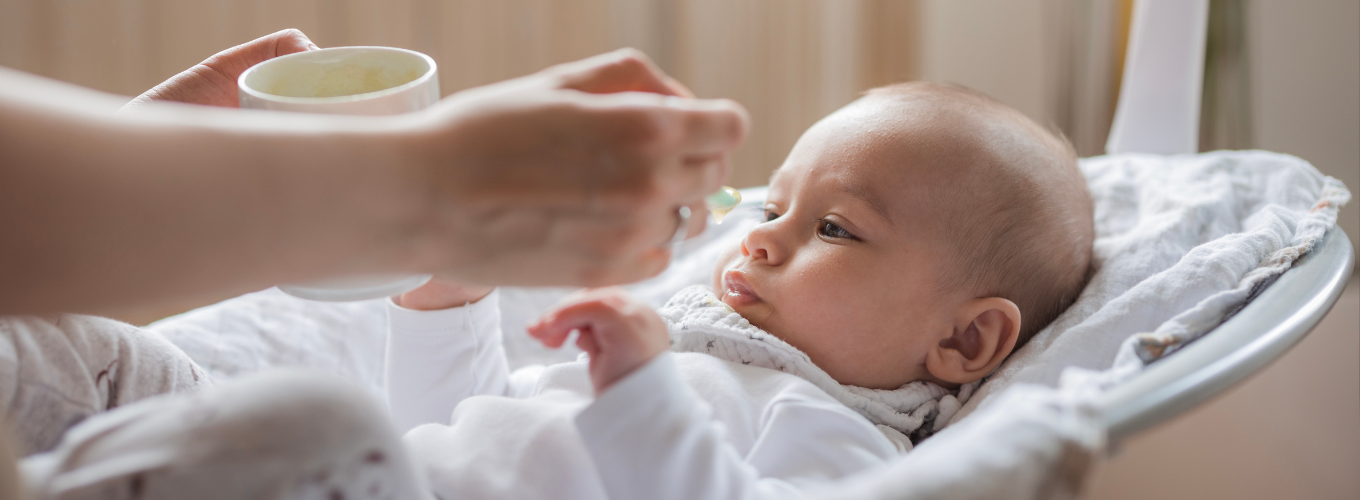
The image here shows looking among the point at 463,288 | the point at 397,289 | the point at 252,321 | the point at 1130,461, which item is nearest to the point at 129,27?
the point at 252,321

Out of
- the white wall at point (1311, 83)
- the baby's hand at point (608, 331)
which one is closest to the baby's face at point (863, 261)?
the baby's hand at point (608, 331)


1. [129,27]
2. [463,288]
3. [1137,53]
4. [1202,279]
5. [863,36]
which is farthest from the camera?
[863,36]

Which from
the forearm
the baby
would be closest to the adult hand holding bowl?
the forearm

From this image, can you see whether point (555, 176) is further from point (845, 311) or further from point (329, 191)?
point (845, 311)

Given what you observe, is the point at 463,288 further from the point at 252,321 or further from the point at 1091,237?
the point at 1091,237

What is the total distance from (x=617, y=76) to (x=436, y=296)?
0.51 meters

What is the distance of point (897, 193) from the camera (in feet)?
2.93

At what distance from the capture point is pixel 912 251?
2.89 ft

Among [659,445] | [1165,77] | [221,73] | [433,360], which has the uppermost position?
[221,73]

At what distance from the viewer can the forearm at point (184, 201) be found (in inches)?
15.8

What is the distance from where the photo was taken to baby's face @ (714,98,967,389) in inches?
34.5

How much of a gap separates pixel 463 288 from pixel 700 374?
308 millimetres

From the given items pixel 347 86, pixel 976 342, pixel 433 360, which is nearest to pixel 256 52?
pixel 347 86

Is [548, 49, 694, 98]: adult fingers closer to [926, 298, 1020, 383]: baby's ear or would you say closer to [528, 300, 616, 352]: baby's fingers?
[528, 300, 616, 352]: baby's fingers
